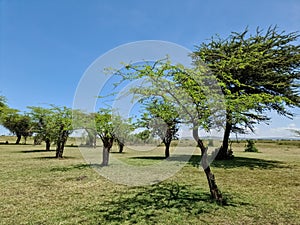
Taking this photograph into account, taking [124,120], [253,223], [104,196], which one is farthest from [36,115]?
[253,223]

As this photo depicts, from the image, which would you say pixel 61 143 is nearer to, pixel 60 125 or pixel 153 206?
pixel 60 125

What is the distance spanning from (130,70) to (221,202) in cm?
530

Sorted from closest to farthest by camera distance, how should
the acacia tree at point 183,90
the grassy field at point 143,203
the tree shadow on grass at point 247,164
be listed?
the grassy field at point 143,203 → the acacia tree at point 183,90 → the tree shadow on grass at point 247,164

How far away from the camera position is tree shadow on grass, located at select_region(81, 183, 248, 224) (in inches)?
221

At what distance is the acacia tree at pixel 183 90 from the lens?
21.8ft

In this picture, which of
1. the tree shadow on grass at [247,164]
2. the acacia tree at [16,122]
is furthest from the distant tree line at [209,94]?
the acacia tree at [16,122]

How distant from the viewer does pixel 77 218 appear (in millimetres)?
5543

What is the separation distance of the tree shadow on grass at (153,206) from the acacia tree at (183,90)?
0.81 metres

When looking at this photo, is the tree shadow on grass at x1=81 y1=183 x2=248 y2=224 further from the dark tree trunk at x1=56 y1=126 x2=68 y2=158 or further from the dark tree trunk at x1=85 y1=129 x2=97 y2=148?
the dark tree trunk at x1=56 y1=126 x2=68 y2=158

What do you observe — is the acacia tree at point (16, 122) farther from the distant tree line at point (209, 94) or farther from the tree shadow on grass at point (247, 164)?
the tree shadow on grass at point (247, 164)

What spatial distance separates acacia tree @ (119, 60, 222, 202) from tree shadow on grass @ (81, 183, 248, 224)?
31.8 inches

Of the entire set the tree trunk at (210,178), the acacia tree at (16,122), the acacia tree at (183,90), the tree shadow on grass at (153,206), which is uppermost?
the acacia tree at (16,122)

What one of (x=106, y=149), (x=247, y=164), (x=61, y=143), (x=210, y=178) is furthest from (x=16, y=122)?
(x=210, y=178)

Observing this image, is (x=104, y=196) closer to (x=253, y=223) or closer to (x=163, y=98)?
(x=163, y=98)
